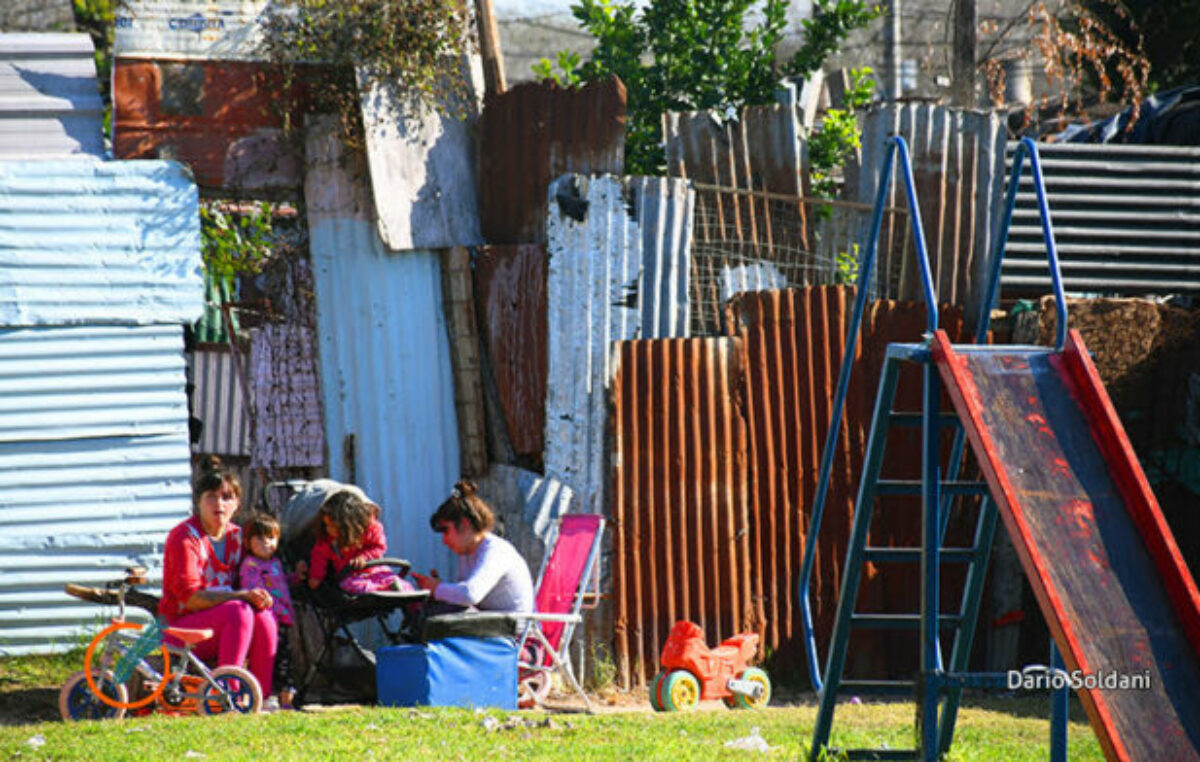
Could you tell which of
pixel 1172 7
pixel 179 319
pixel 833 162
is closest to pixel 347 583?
pixel 179 319

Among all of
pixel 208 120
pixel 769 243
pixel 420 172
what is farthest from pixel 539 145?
pixel 208 120

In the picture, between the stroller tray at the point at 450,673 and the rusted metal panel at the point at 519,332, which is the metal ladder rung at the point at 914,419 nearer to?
the stroller tray at the point at 450,673

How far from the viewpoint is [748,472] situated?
30.3 ft

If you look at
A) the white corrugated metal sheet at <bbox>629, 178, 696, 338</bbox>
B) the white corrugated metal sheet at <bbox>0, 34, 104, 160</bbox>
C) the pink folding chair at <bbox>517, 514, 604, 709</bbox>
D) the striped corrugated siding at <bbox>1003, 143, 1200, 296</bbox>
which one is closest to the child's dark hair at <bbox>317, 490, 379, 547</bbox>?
the pink folding chair at <bbox>517, 514, 604, 709</bbox>

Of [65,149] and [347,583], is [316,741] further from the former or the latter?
[65,149]

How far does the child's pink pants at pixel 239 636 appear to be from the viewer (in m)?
7.51

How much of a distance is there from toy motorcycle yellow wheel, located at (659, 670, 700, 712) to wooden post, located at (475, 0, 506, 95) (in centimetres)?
416

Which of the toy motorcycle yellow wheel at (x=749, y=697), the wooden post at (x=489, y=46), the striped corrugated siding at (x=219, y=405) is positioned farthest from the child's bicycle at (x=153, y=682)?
the striped corrugated siding at (x=219, y=405)

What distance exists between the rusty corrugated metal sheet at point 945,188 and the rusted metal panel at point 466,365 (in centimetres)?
272

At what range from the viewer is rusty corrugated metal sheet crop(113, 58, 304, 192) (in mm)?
8969

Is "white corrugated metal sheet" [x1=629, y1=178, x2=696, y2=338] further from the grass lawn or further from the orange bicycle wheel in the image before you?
the orange bicycle wheel

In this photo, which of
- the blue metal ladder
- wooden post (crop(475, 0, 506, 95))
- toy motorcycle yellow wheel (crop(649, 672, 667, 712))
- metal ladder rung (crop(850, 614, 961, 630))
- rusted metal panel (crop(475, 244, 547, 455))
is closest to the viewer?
the blue metal ladder

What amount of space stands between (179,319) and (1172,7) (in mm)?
11626

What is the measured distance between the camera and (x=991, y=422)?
5.00 m
